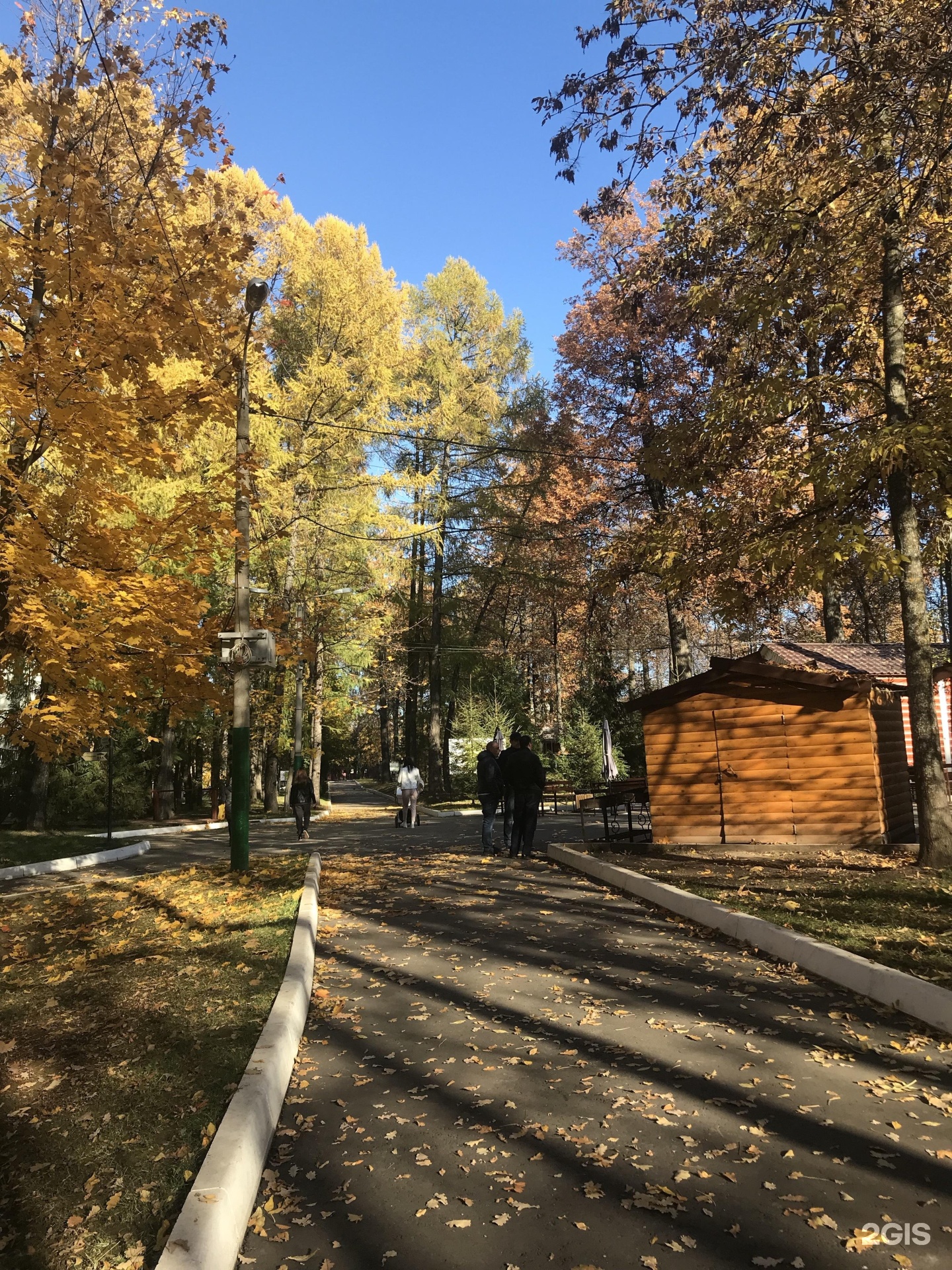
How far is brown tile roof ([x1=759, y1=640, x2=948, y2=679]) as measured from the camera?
17647 mm

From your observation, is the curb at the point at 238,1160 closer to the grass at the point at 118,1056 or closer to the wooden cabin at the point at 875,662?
the grass at the point at 118,1056

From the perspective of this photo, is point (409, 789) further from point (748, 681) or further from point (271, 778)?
point (271, 778)

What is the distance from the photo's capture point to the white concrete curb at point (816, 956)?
5.07 meters

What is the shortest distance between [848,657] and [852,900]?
11.5 m

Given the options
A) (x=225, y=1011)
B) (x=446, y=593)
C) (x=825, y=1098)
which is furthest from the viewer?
(x=446, y=593)

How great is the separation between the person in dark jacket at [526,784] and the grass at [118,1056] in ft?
14.8

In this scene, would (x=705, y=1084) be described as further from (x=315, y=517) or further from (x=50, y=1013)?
(x=315, y=517)

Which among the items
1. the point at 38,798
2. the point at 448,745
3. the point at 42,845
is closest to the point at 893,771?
the point at 42,845

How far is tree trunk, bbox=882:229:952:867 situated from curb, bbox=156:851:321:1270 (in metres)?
8.14

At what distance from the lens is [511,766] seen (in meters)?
13.0

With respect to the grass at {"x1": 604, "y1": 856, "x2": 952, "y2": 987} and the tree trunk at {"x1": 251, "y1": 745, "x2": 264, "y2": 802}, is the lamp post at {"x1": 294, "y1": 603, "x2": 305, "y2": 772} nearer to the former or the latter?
the tree trunk at {"x1": 251, "y1": 745, "x2": 264, "y2": 802}

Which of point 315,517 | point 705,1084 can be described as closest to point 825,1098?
point 705,1084

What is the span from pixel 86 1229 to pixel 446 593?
3289cm

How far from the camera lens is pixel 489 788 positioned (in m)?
13.7
